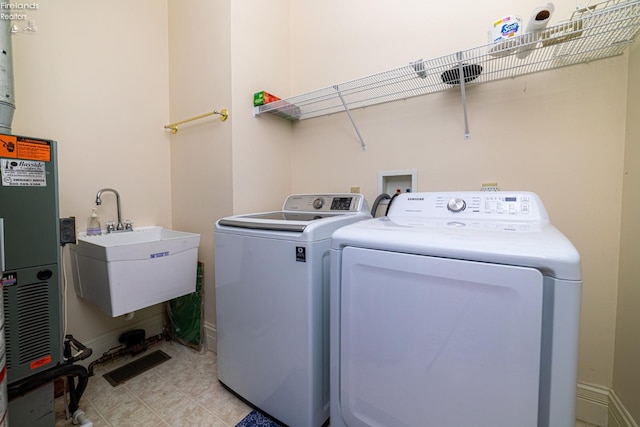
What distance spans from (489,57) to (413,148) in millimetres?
600

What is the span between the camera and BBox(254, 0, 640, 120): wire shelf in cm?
A: 103

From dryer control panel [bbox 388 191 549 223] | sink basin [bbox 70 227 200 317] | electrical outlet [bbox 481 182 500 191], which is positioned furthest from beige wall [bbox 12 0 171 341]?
electrical outlet [bbox 481 182 500 191]

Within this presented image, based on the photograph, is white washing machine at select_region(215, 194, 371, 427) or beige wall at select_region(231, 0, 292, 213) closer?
white washing machine at select_region(215, 194, 371, 427)

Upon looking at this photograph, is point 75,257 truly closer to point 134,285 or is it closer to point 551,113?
point 134,285

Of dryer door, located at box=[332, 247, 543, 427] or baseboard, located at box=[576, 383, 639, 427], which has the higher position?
dryer door, located at box=[332, 247, 543, 427]

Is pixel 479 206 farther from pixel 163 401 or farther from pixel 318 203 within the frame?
pixel 163 401

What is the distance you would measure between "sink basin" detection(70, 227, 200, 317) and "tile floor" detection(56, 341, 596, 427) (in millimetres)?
514

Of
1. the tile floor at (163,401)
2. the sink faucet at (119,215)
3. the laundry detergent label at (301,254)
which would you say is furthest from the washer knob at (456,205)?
the sink faucet at (119,215)

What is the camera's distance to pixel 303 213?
1.75 meters

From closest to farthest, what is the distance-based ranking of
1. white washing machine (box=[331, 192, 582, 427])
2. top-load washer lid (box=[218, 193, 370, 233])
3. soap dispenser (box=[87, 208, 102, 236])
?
white washing machine (box=[331, 192, 582, 427]) → top-load washer lid (box=[218, 193, 370, 233]) → soap dispenser (box=[87, 208, 102, 236])

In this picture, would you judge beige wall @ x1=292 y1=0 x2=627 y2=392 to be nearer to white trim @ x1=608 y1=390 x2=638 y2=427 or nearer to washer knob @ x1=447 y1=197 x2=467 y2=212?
white trim @ x1=608 y1=390 x2=638 y2=427

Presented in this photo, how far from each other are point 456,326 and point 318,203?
3.79ft

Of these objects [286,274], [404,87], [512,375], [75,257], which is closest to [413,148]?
[404,87]

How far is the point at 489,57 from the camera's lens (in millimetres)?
1306
